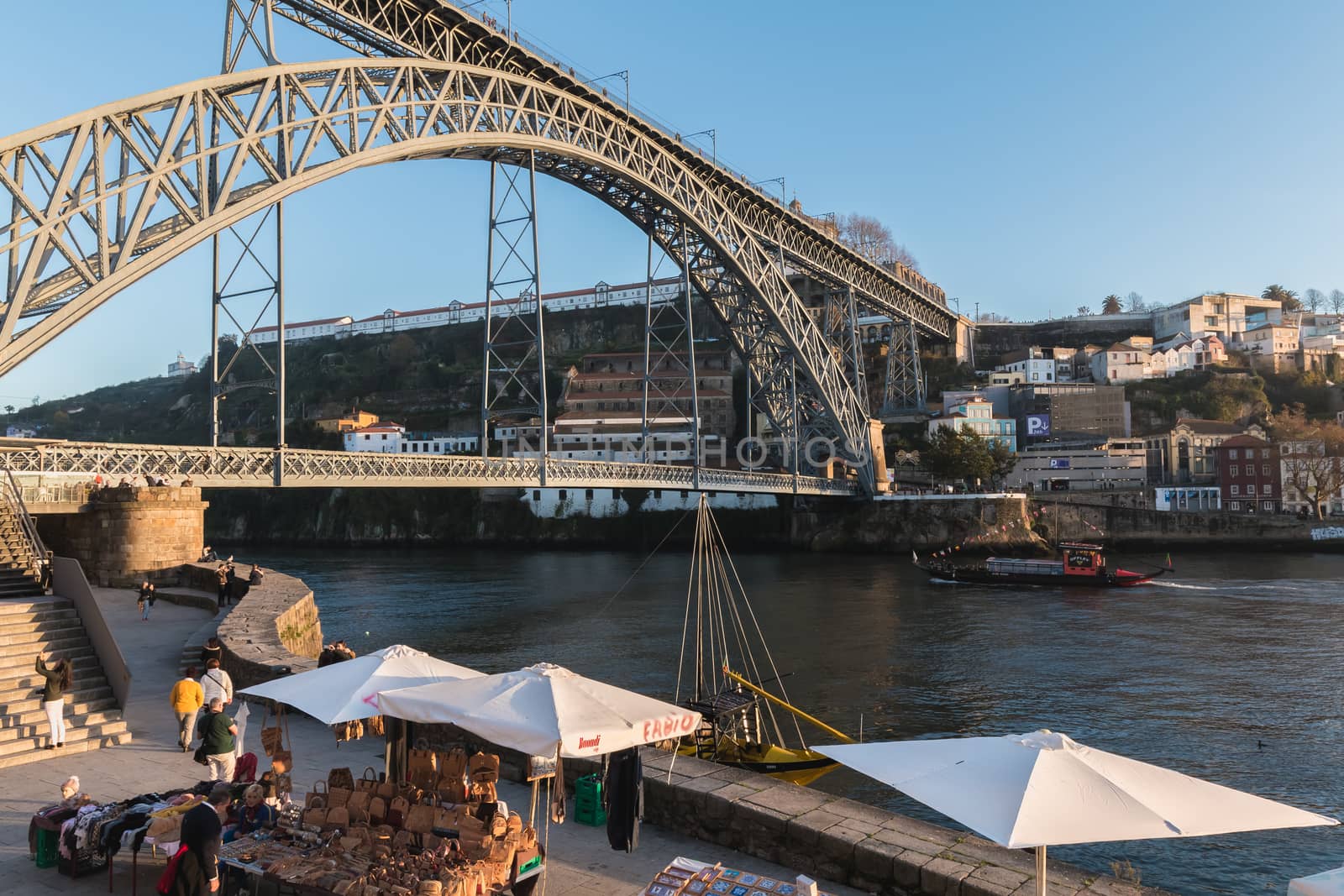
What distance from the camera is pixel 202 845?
21.2ft

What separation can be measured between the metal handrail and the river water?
35.3 ft

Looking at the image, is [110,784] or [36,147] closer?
[110,784]

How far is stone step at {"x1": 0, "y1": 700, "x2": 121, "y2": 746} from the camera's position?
1072 cm

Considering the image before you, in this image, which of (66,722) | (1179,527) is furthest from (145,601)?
(1179,527)

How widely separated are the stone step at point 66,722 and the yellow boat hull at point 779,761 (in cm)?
746

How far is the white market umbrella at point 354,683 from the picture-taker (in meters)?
8.09

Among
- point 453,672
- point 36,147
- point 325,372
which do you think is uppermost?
point 325,372

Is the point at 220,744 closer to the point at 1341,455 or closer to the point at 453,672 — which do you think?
the point at 453,672

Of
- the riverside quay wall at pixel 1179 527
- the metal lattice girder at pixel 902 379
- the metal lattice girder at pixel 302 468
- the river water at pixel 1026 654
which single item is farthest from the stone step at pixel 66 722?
the metal lattice girder at pixel 902 379

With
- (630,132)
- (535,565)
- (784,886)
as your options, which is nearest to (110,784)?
(784,886)

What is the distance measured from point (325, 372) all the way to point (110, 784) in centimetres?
13060

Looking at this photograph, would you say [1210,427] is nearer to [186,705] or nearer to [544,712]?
[186,705]

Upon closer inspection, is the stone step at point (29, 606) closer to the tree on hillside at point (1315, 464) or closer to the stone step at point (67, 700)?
the stone step at point (67, 700)

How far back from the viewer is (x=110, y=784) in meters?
9.61
